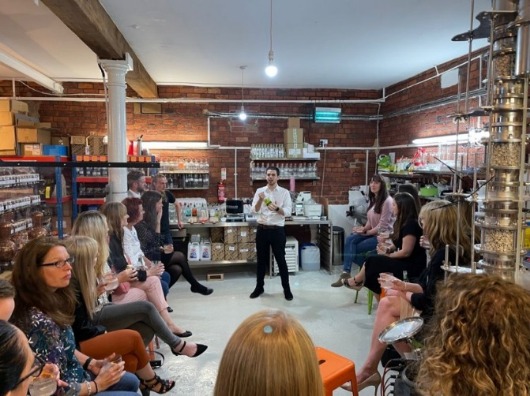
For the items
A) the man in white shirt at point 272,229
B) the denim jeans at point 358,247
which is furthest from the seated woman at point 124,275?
the denim jeans at point 358,247

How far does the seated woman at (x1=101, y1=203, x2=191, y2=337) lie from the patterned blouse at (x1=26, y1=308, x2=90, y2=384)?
97 cm

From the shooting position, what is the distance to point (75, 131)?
598 centimetres

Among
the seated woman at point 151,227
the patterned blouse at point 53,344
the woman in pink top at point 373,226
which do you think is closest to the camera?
the patterned blouse at point 53,344

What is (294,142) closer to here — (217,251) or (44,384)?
→ (217,251)

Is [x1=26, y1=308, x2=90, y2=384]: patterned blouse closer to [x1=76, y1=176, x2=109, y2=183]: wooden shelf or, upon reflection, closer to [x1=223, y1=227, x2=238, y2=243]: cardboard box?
[x1=76, y1=176, x2=109, y2=183]: wooden shelf

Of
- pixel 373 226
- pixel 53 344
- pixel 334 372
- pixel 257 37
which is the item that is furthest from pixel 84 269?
pixel 373 226

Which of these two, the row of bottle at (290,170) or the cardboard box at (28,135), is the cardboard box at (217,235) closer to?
the row of bottle at (290,170)

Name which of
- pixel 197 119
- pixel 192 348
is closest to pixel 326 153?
pixel 197 119

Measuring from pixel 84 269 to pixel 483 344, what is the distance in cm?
201

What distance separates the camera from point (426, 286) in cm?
251

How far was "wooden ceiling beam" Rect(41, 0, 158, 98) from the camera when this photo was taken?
255 centimetres

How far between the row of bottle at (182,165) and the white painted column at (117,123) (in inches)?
75.7

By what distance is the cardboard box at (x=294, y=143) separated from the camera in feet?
19.8

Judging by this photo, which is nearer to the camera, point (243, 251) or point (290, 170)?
point (243, 251)
